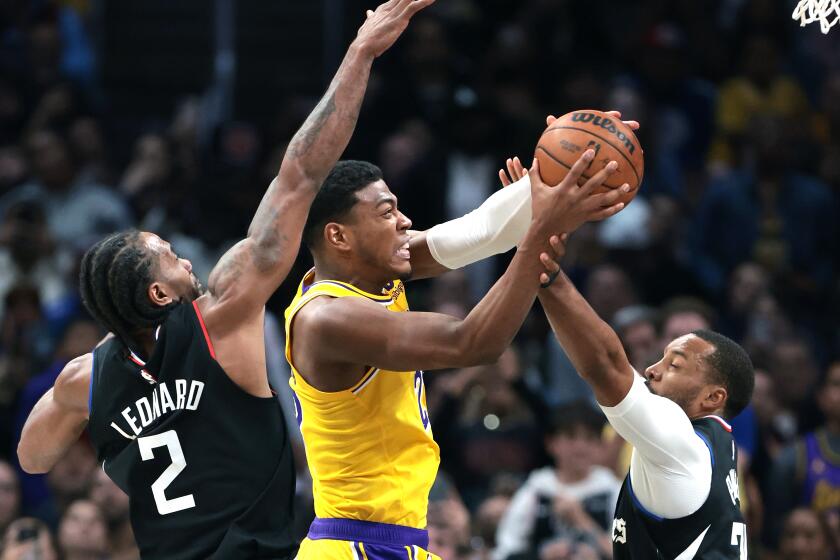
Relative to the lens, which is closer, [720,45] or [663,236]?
[663,236]

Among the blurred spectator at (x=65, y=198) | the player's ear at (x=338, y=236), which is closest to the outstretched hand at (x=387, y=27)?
the player's ear at (x=338, y=236)

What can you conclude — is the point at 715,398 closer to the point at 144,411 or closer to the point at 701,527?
the point at 701,527

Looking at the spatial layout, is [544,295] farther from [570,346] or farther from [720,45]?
[720,45]

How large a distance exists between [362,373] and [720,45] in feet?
26.8

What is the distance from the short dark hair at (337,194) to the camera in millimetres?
4785

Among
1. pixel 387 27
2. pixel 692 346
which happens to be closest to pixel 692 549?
pixel 692 346

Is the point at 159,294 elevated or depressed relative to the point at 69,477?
elevated

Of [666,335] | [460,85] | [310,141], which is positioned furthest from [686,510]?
[460,85]

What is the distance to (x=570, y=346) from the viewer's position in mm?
4586

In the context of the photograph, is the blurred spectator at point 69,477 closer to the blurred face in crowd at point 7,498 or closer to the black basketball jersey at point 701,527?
the blurred face in crowd at point 7,498

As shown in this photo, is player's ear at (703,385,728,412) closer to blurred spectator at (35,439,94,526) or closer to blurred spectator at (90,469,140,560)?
blurred spectator at (90,469,140,560)

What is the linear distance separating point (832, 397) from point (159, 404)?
512cm

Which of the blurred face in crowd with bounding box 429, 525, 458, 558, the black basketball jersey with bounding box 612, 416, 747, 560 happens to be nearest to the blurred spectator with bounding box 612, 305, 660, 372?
the blurred face in crowd with bounding box 429, 525, 458, 558

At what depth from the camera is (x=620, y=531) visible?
4.79m
